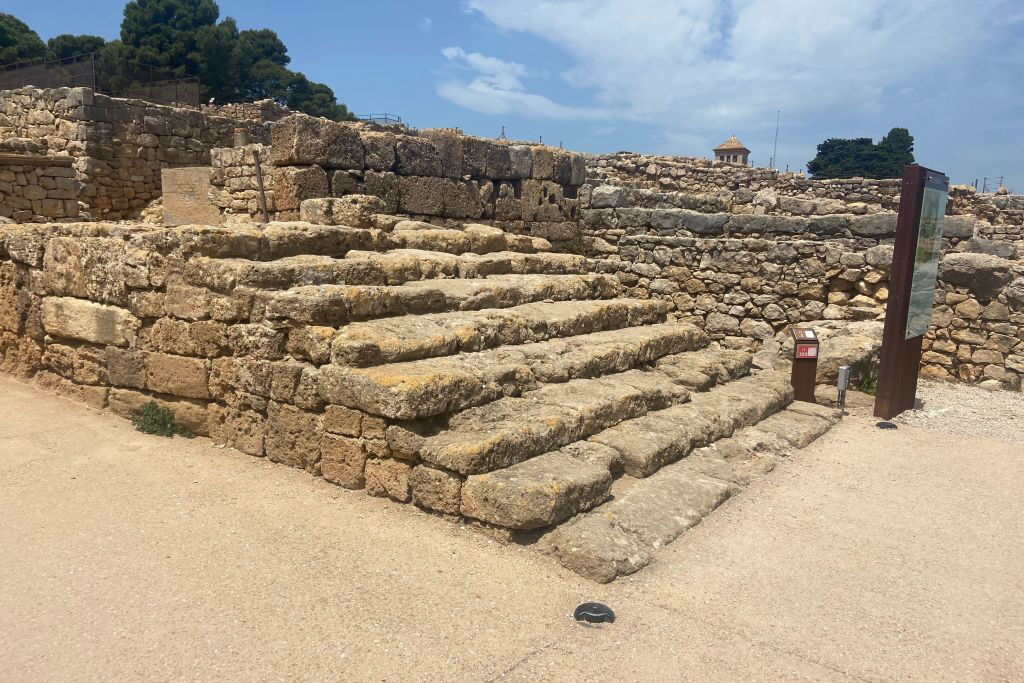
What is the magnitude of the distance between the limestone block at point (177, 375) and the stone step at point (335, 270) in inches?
24.3

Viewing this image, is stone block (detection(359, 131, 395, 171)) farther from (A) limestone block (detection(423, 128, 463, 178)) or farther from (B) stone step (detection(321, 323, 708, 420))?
(B) stone step (detection(321, 323, 708, 420))

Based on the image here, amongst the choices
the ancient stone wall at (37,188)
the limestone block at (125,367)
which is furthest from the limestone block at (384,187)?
the ancient stone wall at (37,188)

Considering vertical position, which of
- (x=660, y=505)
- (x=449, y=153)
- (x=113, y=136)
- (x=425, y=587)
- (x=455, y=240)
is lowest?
(x=425, y=587)

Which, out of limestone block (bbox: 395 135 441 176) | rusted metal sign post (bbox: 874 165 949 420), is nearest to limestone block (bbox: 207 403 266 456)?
limestone block (bbox: 395 135 441 176)

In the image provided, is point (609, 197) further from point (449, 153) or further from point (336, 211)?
point (336, 211)

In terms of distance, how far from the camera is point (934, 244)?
26.1ft

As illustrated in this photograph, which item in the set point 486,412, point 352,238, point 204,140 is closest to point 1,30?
point 204,140

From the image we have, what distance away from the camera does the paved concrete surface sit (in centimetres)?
304

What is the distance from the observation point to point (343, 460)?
15.3 feet

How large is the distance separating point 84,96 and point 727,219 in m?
11.5

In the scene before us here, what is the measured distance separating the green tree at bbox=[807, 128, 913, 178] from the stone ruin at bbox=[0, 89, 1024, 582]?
164 ft

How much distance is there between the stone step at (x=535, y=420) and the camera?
423cm

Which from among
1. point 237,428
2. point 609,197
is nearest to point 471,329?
point 237,428

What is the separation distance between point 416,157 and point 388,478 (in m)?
5.25
